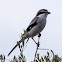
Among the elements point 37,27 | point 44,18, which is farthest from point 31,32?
point 44,18

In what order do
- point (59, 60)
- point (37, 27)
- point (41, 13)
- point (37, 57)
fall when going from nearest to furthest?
point (59, 60)
point (37, 57)
point (37, 27)
point (41, 13)

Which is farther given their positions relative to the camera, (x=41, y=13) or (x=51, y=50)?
(x=41, y=13)

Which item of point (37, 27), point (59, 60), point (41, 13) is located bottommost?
point (59, 60)

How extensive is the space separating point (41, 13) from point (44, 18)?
702 millimetres

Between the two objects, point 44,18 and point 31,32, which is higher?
point 44,18

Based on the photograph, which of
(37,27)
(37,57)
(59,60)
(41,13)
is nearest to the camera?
(59,60)

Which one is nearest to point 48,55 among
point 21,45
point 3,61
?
point 21,45

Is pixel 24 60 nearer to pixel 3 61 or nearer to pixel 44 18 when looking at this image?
pixel 3 61

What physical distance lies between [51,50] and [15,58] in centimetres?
96

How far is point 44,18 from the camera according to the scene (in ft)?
25.1

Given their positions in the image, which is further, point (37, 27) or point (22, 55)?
point (37, 27)

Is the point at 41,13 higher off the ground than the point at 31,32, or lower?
higher

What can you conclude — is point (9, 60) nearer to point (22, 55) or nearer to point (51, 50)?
point (22, 55)

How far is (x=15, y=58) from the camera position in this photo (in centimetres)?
436
